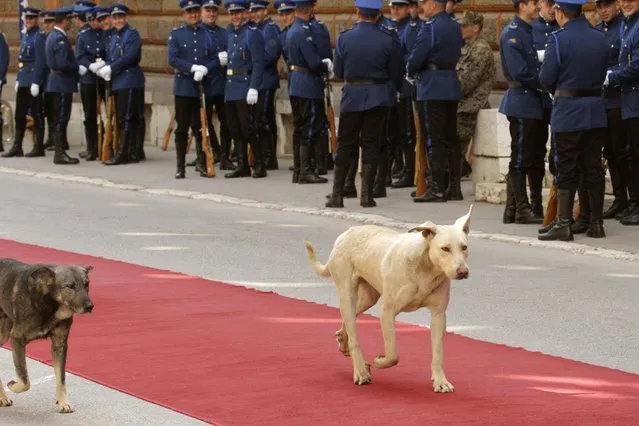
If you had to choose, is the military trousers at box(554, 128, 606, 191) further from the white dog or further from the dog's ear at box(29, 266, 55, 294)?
the dog's ear at box(29, 266, 55, 294)

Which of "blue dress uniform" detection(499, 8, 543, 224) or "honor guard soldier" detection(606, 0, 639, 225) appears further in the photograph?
"blue dress uniform" detection(499, 8, 543, 224)

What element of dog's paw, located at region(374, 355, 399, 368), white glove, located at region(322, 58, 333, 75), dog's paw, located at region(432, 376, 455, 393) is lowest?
white glove, located at region(322, 58, 333, 75)

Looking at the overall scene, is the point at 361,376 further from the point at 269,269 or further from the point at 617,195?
the point at 617,195

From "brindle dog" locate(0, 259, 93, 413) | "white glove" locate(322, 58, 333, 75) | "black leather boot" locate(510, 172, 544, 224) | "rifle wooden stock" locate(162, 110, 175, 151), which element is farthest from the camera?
"rifle wooden stock" locate(162, 110, 175, 151)

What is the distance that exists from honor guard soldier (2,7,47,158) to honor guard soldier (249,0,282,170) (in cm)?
422

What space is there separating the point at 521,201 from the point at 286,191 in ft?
13.4

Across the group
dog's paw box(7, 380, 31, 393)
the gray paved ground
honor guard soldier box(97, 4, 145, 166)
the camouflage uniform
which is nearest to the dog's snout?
dog's paw box(7, 380, 31, 393)

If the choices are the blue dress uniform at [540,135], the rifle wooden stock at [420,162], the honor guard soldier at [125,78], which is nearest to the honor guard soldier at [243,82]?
the honor guard soldier at [125,78]

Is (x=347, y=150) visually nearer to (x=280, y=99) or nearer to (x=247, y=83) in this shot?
(x=247, y=83)

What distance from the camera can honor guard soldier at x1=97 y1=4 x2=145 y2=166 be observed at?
2272cm

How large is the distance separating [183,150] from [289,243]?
630 cm

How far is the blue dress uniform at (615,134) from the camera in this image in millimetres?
15234

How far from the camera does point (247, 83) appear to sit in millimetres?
20500

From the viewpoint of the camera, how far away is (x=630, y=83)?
48.4ft
